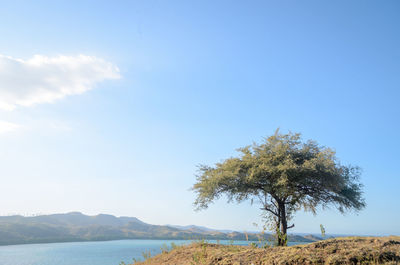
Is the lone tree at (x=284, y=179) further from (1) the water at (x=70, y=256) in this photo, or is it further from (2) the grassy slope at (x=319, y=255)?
(1) the water at (x=70, y=256)

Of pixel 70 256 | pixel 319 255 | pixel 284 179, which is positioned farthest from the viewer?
pixel 70 256

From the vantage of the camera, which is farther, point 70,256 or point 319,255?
point 70,256

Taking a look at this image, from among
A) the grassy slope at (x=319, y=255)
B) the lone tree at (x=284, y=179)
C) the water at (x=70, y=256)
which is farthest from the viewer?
the water at (x=70, y=256)

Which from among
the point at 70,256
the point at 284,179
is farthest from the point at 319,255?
the point at 70,256

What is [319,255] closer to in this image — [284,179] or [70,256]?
[284,179]

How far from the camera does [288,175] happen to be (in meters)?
16.9

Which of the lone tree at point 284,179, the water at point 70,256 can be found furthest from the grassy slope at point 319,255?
the water at point 70,256

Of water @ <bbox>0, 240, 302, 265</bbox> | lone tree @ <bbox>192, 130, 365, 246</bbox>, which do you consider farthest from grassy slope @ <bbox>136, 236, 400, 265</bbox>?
water @ <bbox>0, 240, 302, 265</bbox>

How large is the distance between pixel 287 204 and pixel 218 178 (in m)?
5.32

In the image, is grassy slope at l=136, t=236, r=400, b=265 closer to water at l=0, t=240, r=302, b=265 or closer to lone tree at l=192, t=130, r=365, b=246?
lone tree at l=192, t=130, r=365, b=246

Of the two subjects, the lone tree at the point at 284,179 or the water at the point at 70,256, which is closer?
the lone tree at the point at 284,179

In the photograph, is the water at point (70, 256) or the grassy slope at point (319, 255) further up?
the grassy slope at point (319, 255)

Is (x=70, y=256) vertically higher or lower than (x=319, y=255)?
lower

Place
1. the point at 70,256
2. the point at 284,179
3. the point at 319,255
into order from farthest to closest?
1. the point at 70,256
2. the point at 284,179
3. the point at 319,255
